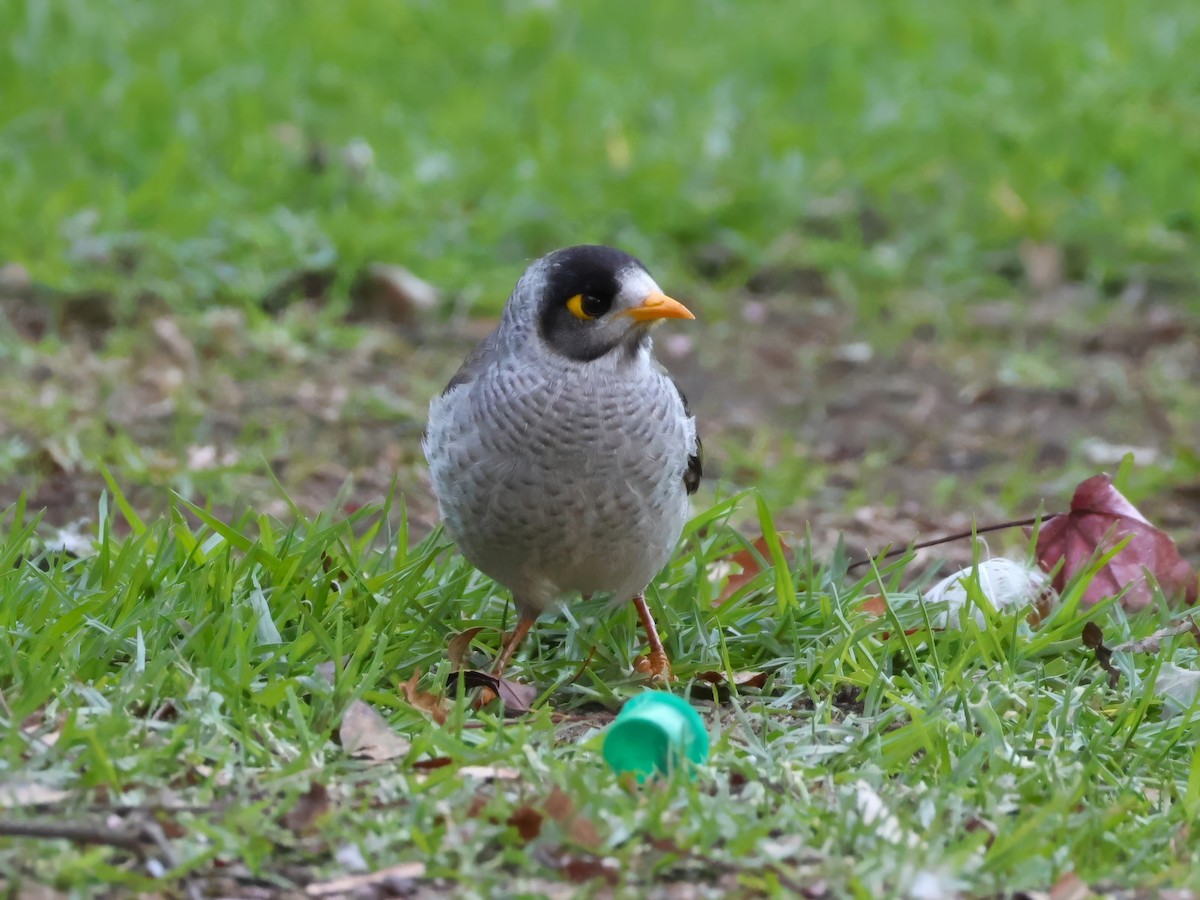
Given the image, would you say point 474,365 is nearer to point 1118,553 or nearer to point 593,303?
point 593,303

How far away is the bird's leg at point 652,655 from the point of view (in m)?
4.47

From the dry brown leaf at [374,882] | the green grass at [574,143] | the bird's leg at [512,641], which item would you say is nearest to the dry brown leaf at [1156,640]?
the bird's leg at [512,641]

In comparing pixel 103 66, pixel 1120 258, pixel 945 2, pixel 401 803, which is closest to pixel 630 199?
pixel 1120 258

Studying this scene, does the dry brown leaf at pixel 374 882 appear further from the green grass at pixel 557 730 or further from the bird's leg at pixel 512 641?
the bird's leg at pixel 512 641

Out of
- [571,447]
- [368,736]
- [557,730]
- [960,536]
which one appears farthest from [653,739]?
[960,536]

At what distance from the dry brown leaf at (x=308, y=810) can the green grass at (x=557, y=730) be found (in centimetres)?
1

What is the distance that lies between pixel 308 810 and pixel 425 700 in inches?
26.3

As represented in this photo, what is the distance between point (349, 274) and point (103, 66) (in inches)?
105

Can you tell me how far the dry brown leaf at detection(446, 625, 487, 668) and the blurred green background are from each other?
5.38 ft

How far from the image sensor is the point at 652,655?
180 inches

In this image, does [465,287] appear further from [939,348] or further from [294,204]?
[939,348]

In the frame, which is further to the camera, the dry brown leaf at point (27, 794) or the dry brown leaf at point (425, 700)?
the dry brown leaf at point (425, 700)

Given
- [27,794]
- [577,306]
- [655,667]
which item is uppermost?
[577,306]

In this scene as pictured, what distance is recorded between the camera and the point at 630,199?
28.5ft
